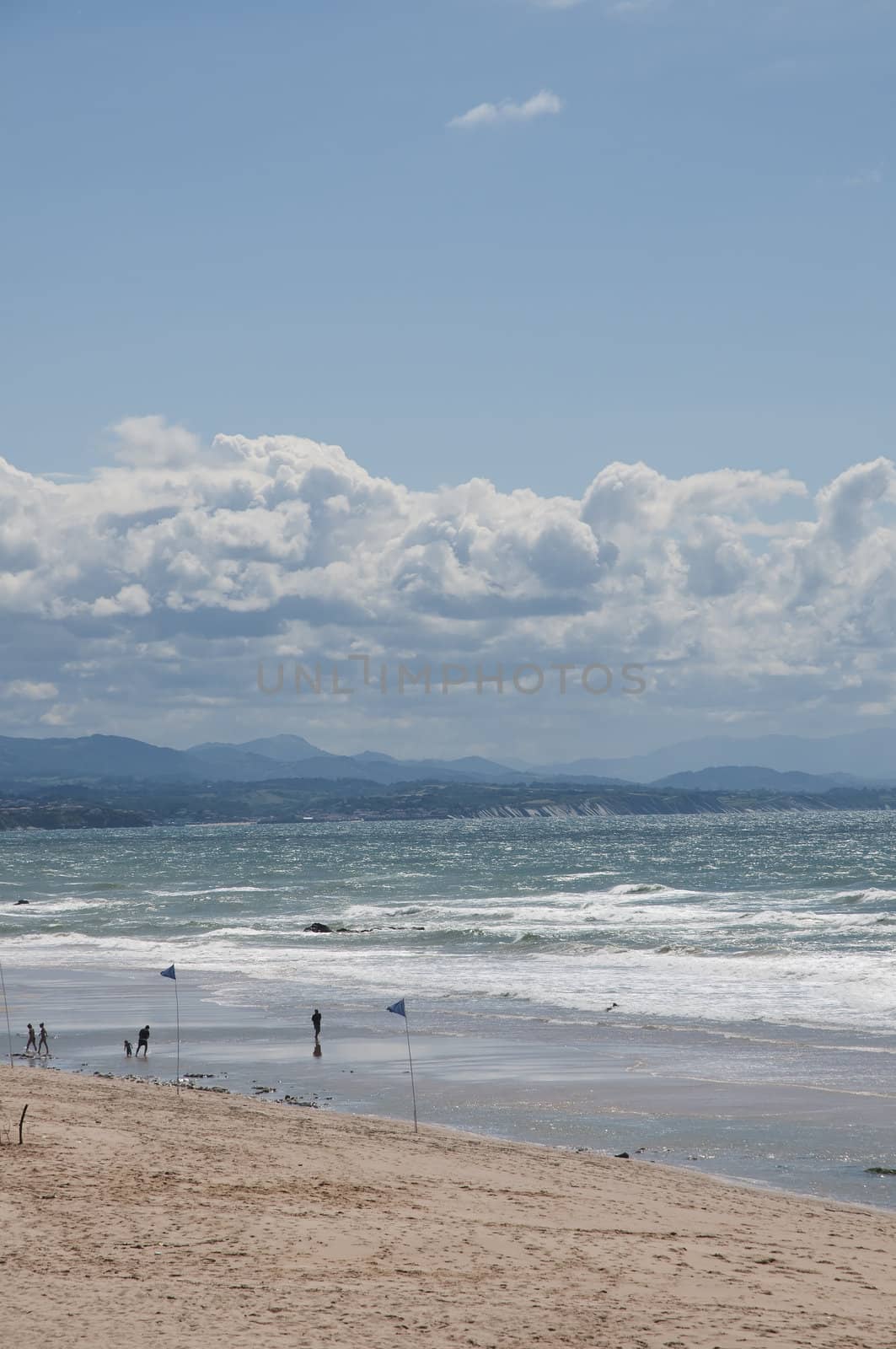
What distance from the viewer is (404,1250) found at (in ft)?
44.1

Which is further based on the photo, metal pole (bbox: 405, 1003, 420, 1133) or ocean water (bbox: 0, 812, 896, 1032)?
ocean water (bbox: 0, 812, 896, 1032)

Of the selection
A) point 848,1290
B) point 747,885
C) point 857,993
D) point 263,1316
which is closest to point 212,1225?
point 263,1316

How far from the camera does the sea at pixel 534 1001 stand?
2172cm

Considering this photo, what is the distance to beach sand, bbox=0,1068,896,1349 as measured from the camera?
441 inches

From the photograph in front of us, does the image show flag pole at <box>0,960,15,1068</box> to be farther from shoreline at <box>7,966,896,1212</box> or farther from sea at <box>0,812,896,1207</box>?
shoreline at <box>7,966,896,1212</box>

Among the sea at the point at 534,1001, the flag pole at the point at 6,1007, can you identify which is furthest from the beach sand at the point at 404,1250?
the flag pole at the point at 6,1007

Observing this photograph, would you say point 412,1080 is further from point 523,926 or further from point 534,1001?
point 523,926

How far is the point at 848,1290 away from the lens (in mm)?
12562

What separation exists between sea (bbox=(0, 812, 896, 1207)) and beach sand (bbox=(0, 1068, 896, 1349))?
9.05 feet

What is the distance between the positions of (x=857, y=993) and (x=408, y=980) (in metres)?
14.0

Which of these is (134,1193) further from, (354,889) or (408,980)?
(354,889)

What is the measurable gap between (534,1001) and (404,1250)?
22.9 meters

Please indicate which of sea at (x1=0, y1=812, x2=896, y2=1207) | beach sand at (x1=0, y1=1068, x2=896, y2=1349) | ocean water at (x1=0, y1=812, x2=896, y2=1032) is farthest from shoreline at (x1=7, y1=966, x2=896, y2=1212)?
ocean water at (x1=0, y1=812, x2=896, y2=1032)

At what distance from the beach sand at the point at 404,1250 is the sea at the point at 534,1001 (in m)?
2.76
